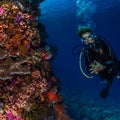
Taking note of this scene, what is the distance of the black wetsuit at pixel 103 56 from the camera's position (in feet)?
23.9

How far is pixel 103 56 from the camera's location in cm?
738

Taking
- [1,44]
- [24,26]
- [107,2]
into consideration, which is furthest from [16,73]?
[107,2]

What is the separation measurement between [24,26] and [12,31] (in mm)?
383

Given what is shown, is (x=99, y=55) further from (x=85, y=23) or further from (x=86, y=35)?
(x=85, y=23)

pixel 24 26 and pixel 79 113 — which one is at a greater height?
pixel 24 26

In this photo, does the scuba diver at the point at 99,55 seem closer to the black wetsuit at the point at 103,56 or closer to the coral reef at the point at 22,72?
the black wetsuit at the point at 103,56

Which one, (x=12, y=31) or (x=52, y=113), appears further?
(x=52, y=113)

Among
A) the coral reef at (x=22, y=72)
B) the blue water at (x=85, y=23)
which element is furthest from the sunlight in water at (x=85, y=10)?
the coral reef at (x=22, y=72)

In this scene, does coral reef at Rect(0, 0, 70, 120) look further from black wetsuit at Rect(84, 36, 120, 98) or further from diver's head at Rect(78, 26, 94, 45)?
black wetsuit at Rect(84, 36, 120, 98)

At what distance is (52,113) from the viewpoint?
299 inches

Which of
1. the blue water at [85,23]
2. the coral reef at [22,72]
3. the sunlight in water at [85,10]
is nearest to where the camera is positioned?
the coral reef at [22,72]

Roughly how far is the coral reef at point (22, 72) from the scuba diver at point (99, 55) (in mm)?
1322

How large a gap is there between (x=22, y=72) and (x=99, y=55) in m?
2.67

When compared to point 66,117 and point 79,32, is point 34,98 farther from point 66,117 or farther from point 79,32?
point 79,32
